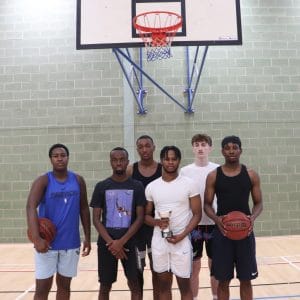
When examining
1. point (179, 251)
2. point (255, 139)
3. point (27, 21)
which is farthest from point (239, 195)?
point (27, 21)

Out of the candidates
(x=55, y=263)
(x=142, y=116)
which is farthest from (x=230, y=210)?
(x=142, y=116)

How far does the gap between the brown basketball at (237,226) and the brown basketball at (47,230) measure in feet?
4.21

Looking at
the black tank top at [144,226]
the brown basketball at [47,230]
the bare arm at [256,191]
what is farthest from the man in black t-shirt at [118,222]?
the bare arm at [256,191]

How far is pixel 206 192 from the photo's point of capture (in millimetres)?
2947

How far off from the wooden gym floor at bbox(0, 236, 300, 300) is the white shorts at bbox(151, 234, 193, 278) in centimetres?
128

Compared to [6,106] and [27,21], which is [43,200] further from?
[27,21]

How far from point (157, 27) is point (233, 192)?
305 centimetres

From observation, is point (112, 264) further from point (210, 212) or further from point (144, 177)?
point (210, 212)

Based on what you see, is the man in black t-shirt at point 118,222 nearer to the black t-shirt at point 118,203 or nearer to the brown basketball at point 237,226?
the black t-shirt at point 118,203

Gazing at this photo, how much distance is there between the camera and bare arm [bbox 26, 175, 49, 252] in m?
2.65

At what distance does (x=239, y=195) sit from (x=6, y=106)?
6.05 meters

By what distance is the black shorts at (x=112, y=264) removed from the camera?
9.21 ft

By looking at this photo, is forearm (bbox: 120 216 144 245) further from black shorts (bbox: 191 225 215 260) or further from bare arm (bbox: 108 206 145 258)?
black shorts (bbox: 191 225 215 260)

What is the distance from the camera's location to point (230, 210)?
112 inches
